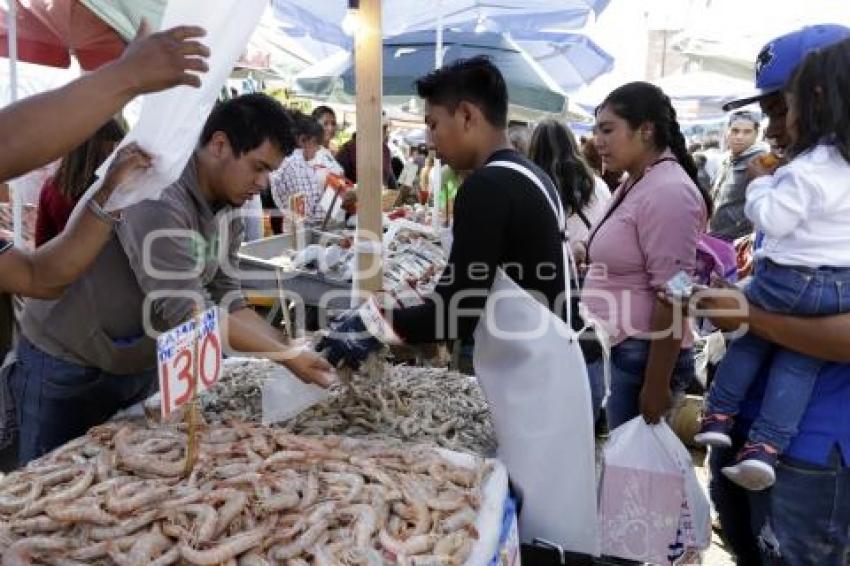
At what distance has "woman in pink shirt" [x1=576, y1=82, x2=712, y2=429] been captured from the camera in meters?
2.83

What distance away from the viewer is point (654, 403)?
283 cm

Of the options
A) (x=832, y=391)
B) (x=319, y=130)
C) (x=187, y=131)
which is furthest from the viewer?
(x=319, y=130)

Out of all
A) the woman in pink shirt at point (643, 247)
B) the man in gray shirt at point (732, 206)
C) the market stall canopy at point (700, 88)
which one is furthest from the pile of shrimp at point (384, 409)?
the market stall canopy at point (700, 88)

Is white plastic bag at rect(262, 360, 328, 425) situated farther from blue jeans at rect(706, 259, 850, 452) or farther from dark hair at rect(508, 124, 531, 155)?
dark hair at rect(508, 124, 531, 155)

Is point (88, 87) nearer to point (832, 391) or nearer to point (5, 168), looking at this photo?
point (5, 168)

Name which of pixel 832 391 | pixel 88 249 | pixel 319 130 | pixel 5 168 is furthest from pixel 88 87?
pixel 319 130

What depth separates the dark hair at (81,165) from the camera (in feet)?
8.54

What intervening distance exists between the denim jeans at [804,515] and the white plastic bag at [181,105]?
73.8 inches

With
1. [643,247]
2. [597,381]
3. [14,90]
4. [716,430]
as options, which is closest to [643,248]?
[643,247]

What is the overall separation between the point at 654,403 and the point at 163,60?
223 cm

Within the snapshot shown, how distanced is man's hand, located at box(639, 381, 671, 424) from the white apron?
649mm

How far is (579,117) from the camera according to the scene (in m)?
13.8

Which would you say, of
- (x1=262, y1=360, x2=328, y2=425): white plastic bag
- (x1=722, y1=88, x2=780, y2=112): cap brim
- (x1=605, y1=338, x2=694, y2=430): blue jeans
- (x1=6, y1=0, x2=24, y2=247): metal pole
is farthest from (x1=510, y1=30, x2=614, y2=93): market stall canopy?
(x1=262, y1=360, x2=328, y2=425): white plastic bag

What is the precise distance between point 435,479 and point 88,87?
4.50ft
